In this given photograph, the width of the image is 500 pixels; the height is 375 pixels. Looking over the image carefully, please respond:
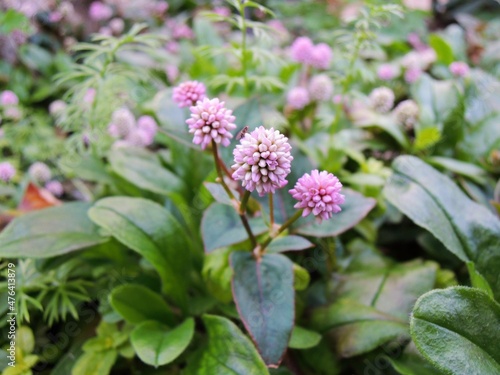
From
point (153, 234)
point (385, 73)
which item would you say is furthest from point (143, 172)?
point (385, 73)

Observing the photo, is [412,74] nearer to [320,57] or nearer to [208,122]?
[320,57]

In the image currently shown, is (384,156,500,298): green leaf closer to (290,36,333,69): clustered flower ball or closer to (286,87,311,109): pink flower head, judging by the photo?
(286,87,311,109): pink flower head

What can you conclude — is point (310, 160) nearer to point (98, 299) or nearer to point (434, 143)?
point (434, 143)

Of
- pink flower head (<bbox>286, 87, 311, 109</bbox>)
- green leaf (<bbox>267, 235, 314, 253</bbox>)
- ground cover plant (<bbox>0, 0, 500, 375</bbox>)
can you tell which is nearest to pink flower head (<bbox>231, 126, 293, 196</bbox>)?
ground cover plant (<bbox>0, 0, 500, 375</bbox>)

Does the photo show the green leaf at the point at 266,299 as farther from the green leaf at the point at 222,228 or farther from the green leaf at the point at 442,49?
the green leaf at the point at 442,49

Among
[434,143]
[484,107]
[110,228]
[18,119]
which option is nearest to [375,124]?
[434,143]
